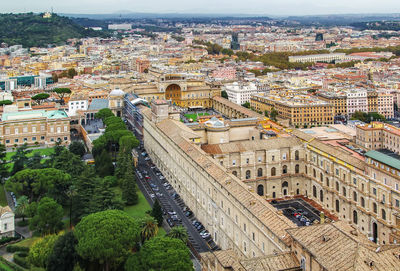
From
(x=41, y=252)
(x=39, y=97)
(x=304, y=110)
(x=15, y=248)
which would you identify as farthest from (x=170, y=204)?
(x=39, y=97)

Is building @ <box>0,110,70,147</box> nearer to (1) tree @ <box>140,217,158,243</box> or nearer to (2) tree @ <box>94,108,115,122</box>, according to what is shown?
(2) tree @ <box>94,108,115,122</box>

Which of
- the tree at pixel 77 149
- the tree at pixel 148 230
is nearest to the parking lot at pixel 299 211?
the tree at pixel 148 230

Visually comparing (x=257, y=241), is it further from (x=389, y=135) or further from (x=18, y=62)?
(x=18, y=62)

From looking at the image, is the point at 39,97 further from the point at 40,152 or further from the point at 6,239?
the point at 6,239

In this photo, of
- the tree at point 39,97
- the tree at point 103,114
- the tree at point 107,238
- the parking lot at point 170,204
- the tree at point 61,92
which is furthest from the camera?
the tree at point 61,92

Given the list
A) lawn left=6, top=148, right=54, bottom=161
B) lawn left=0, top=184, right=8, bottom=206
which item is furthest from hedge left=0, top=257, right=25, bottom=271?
lawn left=6, top=148, right=54, bottom=161

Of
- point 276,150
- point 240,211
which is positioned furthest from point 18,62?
point 240,211

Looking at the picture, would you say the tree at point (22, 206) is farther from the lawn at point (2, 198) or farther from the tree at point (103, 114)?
the tree at point (103, 114)
